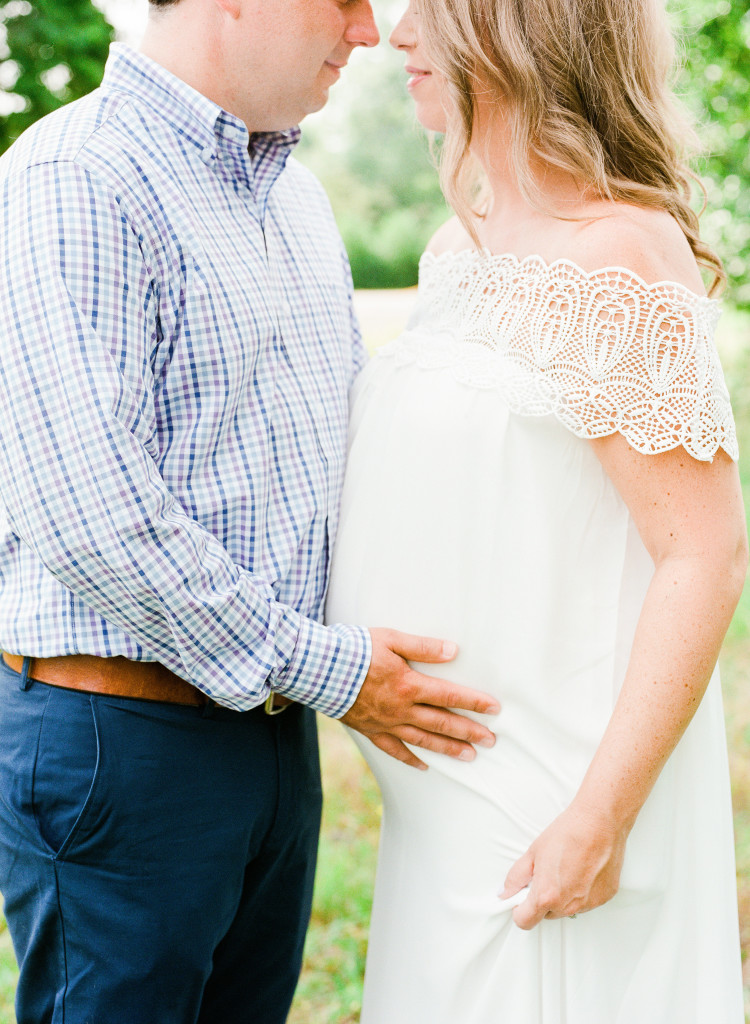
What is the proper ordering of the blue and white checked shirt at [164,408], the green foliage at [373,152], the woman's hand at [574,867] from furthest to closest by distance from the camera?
the green foliage at [373,152]
the woman's hand at [574,867]
the blue and white checked shirt at [164,408]

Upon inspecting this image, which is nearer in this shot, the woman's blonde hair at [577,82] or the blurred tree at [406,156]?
the woman's blonde hair at [577,82]

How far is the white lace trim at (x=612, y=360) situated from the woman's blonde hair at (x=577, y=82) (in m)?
0.19

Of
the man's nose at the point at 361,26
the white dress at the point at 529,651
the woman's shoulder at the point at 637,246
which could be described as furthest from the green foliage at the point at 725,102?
the white dress at the point at 529,651

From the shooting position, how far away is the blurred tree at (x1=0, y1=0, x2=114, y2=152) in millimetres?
3250

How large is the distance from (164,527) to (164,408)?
0.76 feet

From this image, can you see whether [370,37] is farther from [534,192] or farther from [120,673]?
[120,673]

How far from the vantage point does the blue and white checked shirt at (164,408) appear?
141 centimetres

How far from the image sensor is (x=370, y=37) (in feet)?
5.85

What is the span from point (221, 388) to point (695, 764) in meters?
1.05

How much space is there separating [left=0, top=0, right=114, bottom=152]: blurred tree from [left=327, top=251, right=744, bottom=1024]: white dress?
89.4 inches

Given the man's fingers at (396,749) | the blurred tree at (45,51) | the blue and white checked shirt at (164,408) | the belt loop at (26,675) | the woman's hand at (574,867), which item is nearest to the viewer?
the blue and white checked shirt at (164,408)

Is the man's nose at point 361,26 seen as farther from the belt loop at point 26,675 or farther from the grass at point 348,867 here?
the grass at point 348,867

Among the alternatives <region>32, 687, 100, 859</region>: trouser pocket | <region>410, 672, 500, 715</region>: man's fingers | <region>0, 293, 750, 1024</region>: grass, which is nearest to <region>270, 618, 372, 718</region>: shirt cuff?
<region>410, 672, 500, 715</region>: man's fingers

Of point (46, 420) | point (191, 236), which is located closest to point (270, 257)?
point (191, 236)
